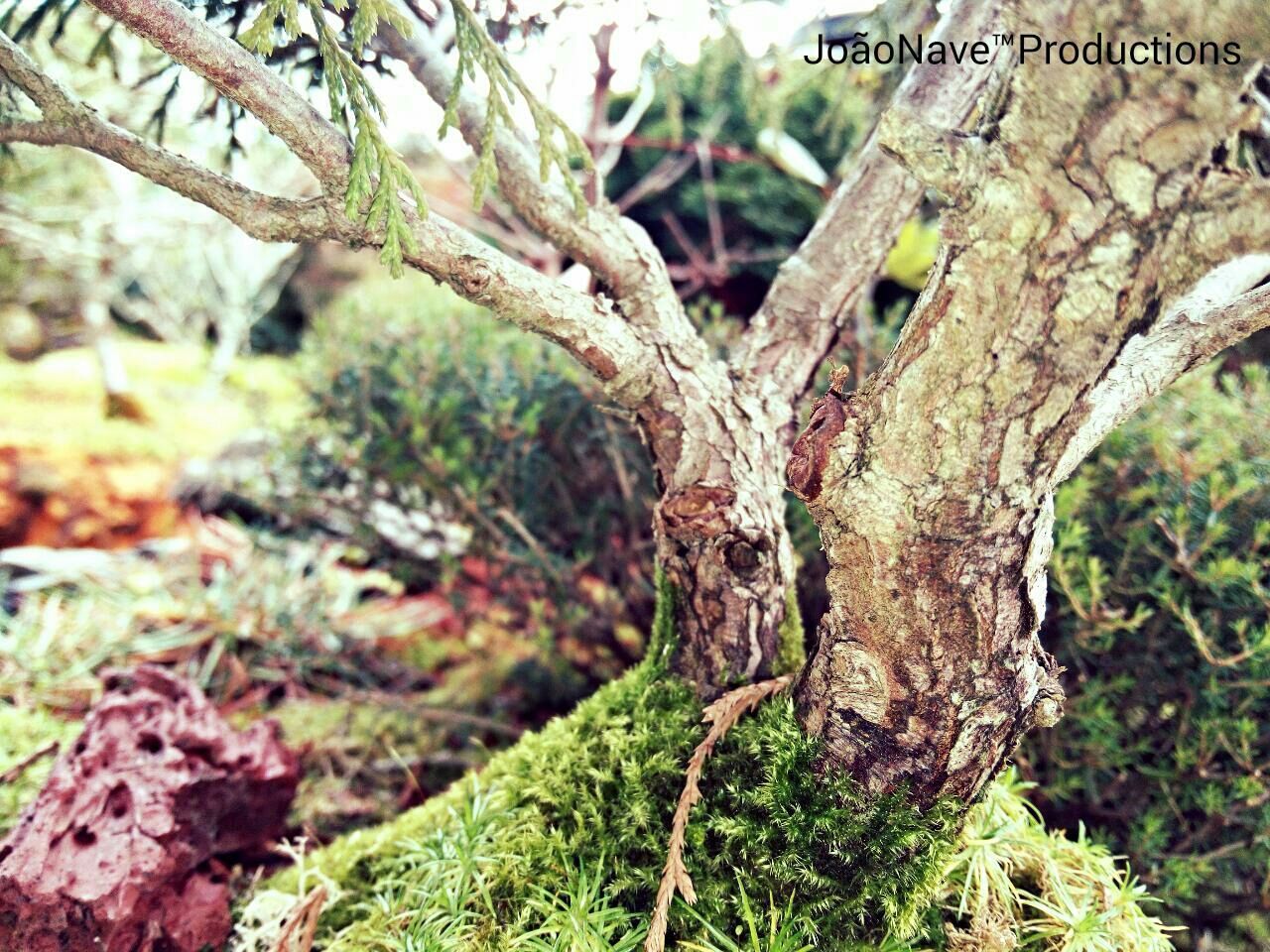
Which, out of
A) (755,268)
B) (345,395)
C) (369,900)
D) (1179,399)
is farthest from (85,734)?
(755,268)

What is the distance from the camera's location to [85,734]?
6.32 ft

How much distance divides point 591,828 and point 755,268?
4189 mm

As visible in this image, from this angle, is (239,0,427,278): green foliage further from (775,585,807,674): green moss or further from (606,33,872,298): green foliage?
(606,33,872,298): green foliage

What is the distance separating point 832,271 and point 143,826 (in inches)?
80.3

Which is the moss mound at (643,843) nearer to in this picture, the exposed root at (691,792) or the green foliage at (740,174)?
the exposed root at (691,792)

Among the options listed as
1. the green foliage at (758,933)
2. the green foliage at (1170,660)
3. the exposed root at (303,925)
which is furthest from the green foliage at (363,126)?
the green foliage at (1170,660)

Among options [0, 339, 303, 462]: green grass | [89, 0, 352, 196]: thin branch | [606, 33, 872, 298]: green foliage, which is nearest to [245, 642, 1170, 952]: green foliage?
[89, 0, 352, 196]: thin branch

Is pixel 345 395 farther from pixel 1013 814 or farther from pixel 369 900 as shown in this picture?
pixel 1013 814

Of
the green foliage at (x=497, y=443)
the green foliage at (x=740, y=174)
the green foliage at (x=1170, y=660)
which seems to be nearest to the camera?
the green foliage at (x=1170, y=660)

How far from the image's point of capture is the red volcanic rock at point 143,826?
1.55 meters

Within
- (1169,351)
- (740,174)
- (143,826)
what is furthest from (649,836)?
(740,174)

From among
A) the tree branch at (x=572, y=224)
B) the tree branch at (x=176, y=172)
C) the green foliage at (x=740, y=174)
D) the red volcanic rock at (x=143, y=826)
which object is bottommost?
the red volcanic rock at (x=143, y=826)

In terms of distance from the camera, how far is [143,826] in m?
1.71

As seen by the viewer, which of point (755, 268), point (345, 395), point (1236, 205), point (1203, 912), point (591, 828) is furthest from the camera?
point (755, 268)
